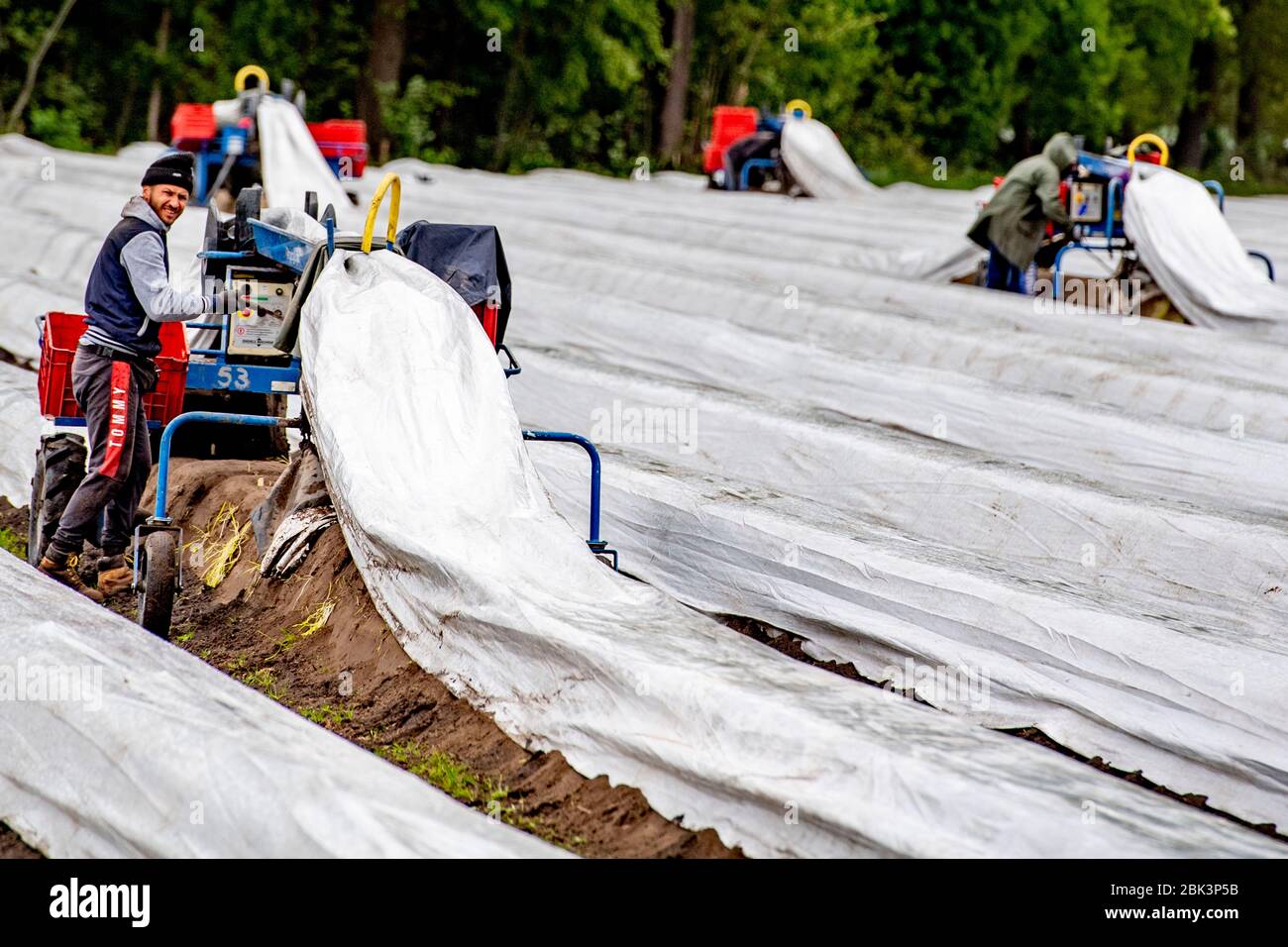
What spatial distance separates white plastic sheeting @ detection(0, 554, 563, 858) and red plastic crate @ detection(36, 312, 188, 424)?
1633 mm

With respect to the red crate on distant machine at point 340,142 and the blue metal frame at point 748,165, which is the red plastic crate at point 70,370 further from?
the blue metal frame at point 748,165

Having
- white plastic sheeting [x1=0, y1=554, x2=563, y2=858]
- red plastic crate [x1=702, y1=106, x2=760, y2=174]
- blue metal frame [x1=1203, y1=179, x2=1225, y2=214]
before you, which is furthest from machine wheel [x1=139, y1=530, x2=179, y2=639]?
red plastic crate [x1=702, y1=106, x2=760, y2=174]

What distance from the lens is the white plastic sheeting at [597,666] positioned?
12.4 ft

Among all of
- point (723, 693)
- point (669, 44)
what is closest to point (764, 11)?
point (669, 44)

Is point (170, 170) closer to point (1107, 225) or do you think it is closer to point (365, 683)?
point (365, 683)

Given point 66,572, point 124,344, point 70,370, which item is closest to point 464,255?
point 124,344

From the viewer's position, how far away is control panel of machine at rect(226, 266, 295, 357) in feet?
20.9

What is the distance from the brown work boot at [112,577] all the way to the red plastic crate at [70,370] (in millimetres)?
583

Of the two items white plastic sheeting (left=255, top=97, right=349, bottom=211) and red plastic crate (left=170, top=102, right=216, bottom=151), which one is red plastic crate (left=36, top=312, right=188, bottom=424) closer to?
white plastic sheeting (left=255, top=97, right=349, bottom=211)

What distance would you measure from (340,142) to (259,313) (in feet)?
30.6

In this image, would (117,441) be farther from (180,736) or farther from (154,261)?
(180,736)

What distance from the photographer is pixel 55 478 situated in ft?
21.3

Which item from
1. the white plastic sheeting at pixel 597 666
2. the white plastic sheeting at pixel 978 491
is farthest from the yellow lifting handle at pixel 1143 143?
the white plastic sheeting at pixel 597 666
